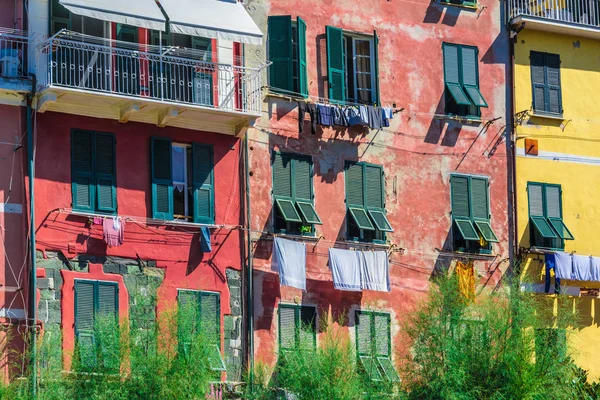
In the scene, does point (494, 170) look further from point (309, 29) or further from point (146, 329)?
point (146, 329)

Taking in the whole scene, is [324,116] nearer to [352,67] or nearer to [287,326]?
[352,67]

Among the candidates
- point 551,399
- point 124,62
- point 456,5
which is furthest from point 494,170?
point 124,62

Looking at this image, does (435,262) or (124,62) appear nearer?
(124,62)

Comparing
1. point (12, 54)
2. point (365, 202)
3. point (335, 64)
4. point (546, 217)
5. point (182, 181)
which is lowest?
point (546, 217)

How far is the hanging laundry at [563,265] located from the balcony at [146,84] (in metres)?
9.02

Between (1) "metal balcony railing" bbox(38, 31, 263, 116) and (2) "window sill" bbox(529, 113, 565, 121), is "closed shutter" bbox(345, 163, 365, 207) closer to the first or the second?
(1) "metal balcony railing" bbox(38, 31, 263, 116)

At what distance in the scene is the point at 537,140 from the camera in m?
47.2

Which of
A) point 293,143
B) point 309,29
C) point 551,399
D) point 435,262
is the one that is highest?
point 309,29

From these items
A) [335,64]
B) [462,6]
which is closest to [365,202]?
[335,64]

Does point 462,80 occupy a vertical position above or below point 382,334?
above

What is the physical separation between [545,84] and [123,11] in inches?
515

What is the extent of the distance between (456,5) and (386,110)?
4.24m

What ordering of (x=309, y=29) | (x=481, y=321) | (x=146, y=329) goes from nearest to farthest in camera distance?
(x=146, y=329) → (x=481, y=321) → (x=309, y=29)

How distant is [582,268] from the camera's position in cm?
4638
